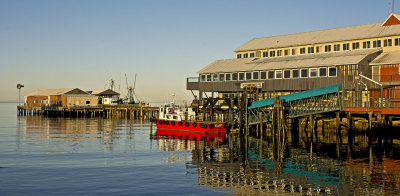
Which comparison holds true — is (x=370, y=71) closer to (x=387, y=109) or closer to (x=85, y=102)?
(x=387, y=109)

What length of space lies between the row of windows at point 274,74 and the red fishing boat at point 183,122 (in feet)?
32.6

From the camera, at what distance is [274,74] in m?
68.0

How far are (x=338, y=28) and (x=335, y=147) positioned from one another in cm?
3945

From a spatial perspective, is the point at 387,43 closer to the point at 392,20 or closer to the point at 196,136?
the point at 392,20

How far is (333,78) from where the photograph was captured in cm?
6153

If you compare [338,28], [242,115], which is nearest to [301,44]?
[338,28]

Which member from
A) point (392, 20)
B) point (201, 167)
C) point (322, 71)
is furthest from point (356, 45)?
point (201, 167)

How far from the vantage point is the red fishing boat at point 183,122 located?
204 feet

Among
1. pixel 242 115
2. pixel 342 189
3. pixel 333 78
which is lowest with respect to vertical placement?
pixel 342 189

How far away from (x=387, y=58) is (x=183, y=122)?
3047 cm

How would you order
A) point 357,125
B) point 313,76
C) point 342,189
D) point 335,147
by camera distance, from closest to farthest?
point 342,189, point 335,147, point 357,125, point 313,76

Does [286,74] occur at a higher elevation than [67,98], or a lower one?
higher

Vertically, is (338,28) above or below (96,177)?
above

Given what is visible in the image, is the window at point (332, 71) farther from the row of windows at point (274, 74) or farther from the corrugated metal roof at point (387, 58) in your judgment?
the corrugated metal roof at point (387, 58)
